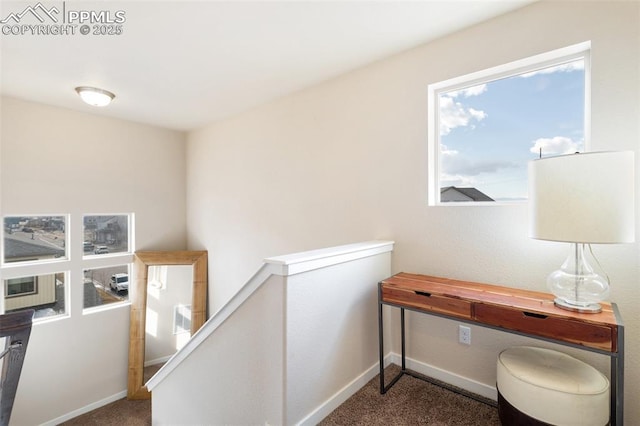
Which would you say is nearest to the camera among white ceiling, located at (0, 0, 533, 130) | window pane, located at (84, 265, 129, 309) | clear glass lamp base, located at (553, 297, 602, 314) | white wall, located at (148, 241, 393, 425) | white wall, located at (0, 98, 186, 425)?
clear glass lamp base, located at (553, 297, 602, 314)

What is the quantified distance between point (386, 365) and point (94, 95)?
3.51 metres

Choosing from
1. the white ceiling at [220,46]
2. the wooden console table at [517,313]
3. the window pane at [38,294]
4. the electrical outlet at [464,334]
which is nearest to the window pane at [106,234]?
the window pane at [38,294]

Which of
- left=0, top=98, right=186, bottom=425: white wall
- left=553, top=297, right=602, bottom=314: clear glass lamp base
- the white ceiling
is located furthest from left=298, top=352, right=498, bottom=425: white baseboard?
left=0, top=98, right=186, bottom=425: white wall

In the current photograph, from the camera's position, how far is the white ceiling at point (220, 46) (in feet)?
5.65

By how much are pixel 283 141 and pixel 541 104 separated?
215cm

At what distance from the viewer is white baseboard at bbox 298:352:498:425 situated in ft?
5.30

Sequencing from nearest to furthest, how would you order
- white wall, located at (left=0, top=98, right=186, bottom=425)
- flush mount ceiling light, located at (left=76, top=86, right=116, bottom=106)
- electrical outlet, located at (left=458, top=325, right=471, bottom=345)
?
electrical outlet, located at (left=458, top=325, right=471, bottom=345), flush mount ceiling light, located at (left=76, top=86, right=116, bottom=106), white wall, located at (left=0, top=98, right=186, bottom=425)

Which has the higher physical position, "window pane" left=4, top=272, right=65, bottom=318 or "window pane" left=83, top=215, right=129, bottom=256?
"window pane" left=83, top=215, right=129, bottom=256

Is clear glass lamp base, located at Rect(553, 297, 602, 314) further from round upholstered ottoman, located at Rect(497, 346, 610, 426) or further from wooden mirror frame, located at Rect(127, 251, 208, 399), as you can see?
wooden mirror frame, located at Rect(127, 251, 208, 399)

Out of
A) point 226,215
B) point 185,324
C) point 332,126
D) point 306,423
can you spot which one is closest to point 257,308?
point 306,423

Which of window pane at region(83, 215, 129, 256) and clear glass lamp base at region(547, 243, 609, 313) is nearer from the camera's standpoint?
clear glass lamp base at region(547, 243, 609, 313)

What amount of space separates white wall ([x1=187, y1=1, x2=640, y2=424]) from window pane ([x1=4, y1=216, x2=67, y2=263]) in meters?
2.07

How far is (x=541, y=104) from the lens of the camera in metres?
1.77

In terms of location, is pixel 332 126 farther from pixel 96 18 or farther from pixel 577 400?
pixel 577 400
